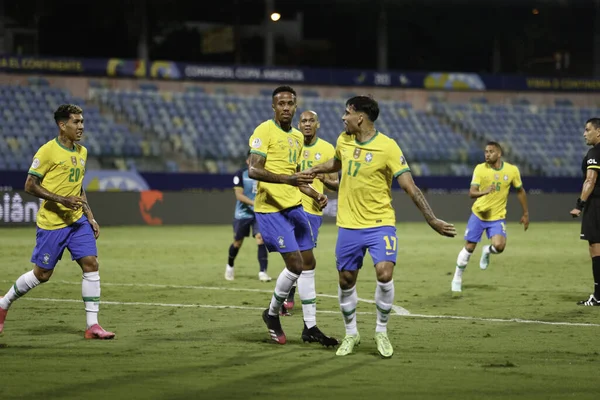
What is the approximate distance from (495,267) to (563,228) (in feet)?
50.3

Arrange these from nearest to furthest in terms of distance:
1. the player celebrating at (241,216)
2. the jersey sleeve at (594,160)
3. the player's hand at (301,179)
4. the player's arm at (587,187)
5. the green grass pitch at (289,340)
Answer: the green grass pitch at (289,340)
the player's hand at (301,179)
the player's arm at (587,187)
the jersey sleeve at (594,160)
the player celebrating at (241,216)

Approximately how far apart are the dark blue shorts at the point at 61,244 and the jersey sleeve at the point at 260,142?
76.7 inches

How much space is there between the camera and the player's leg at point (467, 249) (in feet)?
50.4

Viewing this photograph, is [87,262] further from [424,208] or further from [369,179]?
[424,208]

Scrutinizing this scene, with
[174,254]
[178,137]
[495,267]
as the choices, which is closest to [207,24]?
[178,137]

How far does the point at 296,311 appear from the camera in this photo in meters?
12.7

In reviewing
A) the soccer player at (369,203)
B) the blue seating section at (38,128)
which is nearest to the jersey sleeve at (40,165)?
the soccer player at (369,203)

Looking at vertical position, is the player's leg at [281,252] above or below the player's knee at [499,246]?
above

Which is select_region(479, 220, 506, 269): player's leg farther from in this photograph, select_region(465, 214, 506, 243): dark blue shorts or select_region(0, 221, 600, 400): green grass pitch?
select_region(0, 221, 600, 400): green grass pitch

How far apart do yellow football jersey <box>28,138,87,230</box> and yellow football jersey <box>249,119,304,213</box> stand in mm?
1882

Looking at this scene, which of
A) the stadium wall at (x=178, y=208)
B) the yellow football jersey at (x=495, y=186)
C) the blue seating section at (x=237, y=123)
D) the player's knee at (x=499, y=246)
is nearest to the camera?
the player's knee at (x=499, y=246)

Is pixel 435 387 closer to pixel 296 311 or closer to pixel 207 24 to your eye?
pixel 296 311

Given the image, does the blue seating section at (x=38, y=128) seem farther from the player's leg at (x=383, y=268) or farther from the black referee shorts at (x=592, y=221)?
the player's leg at (x=383, y=268)

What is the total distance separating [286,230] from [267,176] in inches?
26.9
